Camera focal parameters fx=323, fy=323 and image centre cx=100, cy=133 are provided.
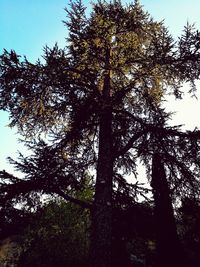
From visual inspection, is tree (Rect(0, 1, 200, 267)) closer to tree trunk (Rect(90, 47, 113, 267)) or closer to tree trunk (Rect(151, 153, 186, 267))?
tree trunk (Rect(90, 47, 113, 267))

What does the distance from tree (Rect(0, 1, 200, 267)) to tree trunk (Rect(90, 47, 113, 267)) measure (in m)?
0.03

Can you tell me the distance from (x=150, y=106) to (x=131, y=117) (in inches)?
80.4

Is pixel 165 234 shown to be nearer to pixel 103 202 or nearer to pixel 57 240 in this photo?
pixel 103 202

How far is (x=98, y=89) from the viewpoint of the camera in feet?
38.1

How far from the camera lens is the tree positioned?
9.86 meters

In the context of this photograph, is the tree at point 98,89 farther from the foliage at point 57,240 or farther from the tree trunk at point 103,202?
the foliage at point 57,240


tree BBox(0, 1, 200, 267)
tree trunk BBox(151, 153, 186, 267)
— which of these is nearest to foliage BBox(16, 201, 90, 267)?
tree trunk BBox(151, 153, 186, 267)

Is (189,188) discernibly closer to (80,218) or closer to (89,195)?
(80,218)

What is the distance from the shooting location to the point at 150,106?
41.5 feet

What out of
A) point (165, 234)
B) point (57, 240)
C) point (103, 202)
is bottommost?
point (103, 202)

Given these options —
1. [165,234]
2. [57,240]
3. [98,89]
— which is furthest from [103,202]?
[57,240]

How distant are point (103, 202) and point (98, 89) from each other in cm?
432

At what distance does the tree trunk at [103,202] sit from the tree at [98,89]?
3 cm

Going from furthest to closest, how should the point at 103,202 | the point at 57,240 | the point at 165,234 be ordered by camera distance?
the point at 57,240, the point at 165,234, the point at 103,202
